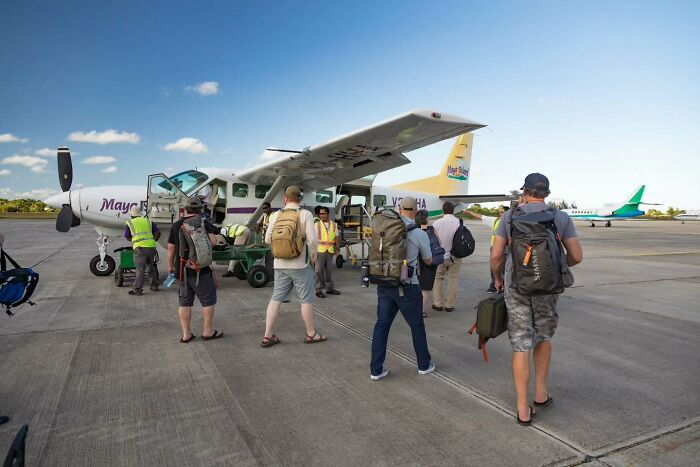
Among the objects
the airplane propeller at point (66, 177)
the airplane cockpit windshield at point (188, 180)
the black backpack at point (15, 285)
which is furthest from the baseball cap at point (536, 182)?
the airplane propeller at point (66, 177)

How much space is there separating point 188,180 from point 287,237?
6392mm

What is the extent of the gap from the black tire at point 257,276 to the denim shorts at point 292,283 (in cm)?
359

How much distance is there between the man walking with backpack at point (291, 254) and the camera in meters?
4.48

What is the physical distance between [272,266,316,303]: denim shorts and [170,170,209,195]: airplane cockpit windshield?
19.6ft

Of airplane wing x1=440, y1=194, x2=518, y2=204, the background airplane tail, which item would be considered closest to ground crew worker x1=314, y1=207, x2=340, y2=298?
airplane wing x1=440, y1=194, x2=518, y2=204

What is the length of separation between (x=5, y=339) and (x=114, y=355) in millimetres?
1536

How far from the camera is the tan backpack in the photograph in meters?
4.46

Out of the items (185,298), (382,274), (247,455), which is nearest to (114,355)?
(185,298)

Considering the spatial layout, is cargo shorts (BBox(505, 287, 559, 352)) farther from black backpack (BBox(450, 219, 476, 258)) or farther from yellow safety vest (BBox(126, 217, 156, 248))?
yellow safety vest (BBox(126, 217, 156, 248))

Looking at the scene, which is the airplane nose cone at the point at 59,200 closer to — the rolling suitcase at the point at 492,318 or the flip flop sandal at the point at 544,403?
the rolling suitcase at the point at 492,318

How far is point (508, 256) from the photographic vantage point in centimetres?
312

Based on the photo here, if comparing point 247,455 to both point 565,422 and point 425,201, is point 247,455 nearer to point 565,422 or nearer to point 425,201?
point 565,422

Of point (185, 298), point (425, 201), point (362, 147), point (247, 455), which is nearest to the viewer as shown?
point (247, 455)

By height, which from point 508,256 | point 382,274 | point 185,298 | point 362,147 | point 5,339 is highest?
point 362,147
